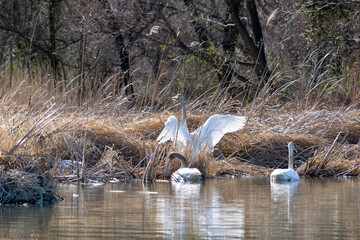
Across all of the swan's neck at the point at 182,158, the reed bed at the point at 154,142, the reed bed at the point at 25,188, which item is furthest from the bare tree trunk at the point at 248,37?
the reed bed at the point at 25,188

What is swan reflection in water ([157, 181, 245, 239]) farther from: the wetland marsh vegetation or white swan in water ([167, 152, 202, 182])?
the wetland marsh vegetation

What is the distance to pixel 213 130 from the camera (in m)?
9.22

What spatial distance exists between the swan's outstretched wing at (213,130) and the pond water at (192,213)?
1272 mm

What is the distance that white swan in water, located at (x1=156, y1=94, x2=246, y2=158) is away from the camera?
9.00m

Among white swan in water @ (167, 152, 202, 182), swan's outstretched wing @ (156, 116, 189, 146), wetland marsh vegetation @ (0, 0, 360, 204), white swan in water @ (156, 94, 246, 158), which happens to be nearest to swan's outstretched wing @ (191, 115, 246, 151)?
white swan in water @ (156, 94, 246, 158)

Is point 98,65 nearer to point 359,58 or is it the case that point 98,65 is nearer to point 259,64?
point 259,64

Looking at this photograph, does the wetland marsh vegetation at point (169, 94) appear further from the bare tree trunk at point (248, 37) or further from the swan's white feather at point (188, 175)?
the swan's white feather at point (188, 175)

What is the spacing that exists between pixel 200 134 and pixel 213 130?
198mm

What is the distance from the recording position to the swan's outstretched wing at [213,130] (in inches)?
358

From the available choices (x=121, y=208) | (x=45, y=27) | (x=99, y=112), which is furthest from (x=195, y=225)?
(x=45, y=27)

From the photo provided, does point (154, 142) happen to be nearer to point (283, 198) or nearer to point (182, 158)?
point (182, 158)

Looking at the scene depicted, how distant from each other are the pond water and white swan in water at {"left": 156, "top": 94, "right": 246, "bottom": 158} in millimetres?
1162

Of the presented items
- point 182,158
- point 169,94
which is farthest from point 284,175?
point 169,94

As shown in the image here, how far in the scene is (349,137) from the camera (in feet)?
36.1
